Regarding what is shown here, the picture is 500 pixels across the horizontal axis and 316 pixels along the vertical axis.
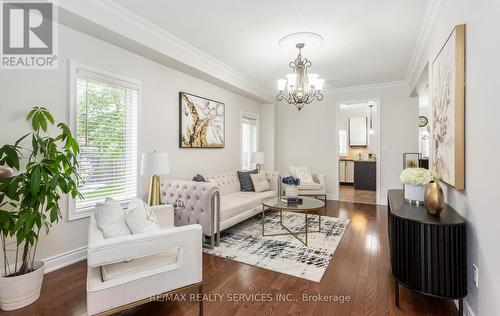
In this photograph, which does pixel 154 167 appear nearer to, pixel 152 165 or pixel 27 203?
pixel 152 165

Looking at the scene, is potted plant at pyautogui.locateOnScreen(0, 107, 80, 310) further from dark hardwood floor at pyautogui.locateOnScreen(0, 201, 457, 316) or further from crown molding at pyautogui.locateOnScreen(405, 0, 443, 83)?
crown molding at pyautogui.locateOnScreen(405, 0, 443, 83)

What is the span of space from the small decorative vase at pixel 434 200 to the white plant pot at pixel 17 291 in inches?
126

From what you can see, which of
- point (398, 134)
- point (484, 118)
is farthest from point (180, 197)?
point (398, 134)

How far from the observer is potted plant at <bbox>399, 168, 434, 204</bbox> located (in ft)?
7.27

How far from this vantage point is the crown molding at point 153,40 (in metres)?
2.46

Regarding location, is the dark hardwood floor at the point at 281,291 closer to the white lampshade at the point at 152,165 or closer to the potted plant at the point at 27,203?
the potted plant at the point at 27,203

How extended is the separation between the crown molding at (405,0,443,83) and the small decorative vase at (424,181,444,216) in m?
1.88

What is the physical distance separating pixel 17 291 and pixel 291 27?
371 centimetres

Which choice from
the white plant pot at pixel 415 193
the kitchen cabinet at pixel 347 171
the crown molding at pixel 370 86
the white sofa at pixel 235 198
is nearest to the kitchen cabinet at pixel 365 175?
the kitchen cabinet at pixel 347 171

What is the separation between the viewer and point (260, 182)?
4773mm

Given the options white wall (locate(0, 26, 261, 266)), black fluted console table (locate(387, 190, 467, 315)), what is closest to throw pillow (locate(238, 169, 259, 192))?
white wall (locate(0, 26, 261, 266))

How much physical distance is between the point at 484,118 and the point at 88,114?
11.7 feet

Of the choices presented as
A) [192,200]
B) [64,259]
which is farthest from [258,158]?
[64,259]

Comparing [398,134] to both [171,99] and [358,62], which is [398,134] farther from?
[171,99]
